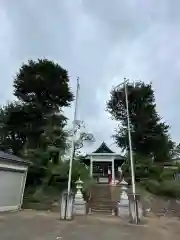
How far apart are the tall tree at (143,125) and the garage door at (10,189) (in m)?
15.9

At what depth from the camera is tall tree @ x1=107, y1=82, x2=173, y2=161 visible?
29.7 meters

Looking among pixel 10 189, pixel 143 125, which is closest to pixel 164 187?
pixel 143 125

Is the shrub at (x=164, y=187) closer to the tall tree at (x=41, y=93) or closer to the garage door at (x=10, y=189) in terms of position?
the tall tree at (x=41, y=93)

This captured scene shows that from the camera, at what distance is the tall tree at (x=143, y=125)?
29.7 metres

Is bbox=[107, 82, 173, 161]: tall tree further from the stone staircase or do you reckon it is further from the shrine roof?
the stone staircase

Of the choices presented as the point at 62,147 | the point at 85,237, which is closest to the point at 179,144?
the point at 62,147

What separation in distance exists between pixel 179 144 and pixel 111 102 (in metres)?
9.78

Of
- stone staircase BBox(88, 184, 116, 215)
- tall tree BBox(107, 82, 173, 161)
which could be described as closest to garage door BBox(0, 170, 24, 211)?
stone staircase BBox(88, 184, 116, 215)

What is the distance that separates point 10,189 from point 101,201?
6467 millimetres

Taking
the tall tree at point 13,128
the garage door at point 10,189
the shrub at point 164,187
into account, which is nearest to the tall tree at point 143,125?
the shrub at point 164,187

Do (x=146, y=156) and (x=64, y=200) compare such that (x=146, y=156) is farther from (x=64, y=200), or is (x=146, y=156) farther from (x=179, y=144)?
(x=64, y=200)

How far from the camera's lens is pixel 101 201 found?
62.6 ft

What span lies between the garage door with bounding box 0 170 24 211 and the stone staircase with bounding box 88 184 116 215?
430 centimetres

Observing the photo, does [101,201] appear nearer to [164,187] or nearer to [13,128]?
[164,187]
